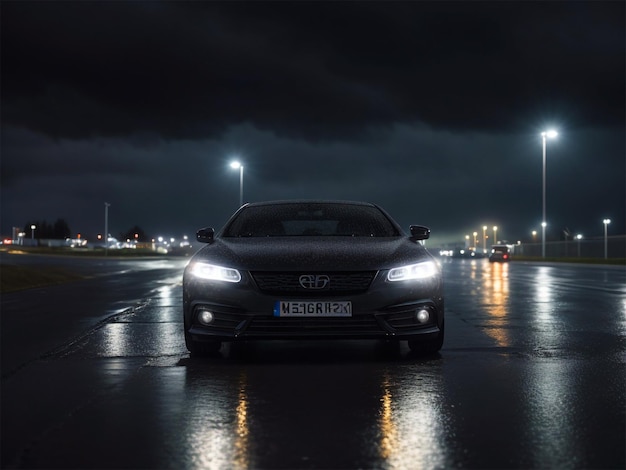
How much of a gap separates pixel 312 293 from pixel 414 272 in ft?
3.25

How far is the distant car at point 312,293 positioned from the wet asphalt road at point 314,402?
36cm

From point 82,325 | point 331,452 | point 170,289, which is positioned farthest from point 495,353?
point 170,289

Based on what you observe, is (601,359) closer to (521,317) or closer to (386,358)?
(386,358)

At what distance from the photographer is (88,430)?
181 inches

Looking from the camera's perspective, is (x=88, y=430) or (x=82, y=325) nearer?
(x=88, y=430)

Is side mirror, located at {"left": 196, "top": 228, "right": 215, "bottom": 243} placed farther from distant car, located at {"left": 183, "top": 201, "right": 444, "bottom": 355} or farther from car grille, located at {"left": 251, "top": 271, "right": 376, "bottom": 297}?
car grille, located at {"left": 251, "top": 271, "right": 376, "bottom": 297}

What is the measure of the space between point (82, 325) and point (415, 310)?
18.4 ft

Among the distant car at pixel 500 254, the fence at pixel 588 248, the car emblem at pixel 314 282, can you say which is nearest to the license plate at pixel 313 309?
the car emblem at pixel 314 282

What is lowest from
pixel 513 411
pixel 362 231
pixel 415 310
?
pixel 513 411

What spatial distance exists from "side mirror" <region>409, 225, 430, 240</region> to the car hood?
2.07 ft

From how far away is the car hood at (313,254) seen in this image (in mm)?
6891

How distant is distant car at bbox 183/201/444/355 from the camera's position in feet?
22.1

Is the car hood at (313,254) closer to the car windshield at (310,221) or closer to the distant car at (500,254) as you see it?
the car windshield at (310,221)

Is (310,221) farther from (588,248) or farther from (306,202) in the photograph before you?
(588,248)
